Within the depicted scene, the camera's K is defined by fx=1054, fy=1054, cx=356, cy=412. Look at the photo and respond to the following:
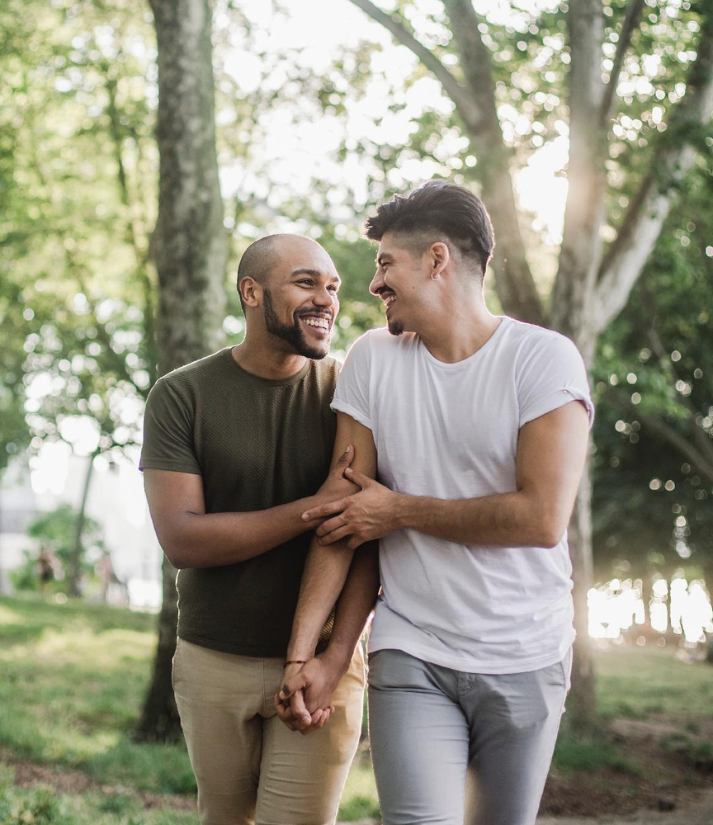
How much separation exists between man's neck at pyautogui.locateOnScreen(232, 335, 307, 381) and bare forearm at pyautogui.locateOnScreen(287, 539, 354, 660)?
65 centimetres

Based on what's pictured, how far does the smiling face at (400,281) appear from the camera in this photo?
339 cm

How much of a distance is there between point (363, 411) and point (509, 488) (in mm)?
556

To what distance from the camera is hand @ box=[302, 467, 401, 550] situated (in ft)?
10.8

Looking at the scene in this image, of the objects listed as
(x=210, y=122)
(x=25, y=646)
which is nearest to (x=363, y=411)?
(x=210, y=122)

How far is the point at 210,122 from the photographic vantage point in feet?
29.7

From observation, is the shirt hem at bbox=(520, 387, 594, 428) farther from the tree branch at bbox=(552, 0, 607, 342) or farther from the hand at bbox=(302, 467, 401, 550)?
the tree branch at bbox=(552, 0, 607, 342)

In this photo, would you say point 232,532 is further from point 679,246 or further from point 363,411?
point 679,246

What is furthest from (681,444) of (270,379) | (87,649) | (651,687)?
(270,379)

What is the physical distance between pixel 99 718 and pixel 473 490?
8.11 meters

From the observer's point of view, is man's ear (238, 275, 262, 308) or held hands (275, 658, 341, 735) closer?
held hands (275, 658, 341, 735)

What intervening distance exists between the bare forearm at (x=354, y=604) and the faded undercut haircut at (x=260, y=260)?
1.00m

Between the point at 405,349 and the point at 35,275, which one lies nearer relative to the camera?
the point at 405,349

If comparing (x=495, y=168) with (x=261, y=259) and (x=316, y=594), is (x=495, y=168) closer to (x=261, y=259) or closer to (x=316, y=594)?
(x=261, y=259)

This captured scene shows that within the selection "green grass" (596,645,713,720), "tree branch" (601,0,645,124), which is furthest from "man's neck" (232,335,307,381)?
"green grass" (596,645,713,720)
